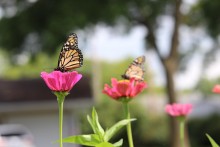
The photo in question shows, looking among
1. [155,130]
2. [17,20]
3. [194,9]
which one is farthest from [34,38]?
[155,130]

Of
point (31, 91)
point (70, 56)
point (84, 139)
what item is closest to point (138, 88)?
point (70, 56)

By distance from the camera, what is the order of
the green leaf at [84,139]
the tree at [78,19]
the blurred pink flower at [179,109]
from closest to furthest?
the green leaf at [84,139]
the blurred pink flower at [179,109]
the tree at [78,19]

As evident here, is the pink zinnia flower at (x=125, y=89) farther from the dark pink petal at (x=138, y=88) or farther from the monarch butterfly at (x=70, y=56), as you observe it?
the monarch butterfly at (x=70, y=56)

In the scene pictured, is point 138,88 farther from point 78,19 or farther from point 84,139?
point 78,19

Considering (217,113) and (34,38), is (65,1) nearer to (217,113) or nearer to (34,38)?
(34,38)

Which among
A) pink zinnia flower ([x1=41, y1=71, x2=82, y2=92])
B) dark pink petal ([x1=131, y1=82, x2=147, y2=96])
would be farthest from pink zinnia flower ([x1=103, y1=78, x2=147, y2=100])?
pink zinnia flower ([x1=41, y1=71, x2=82, y2=92])

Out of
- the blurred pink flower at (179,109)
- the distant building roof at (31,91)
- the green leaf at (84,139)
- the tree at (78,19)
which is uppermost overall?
the tree at (78,19)

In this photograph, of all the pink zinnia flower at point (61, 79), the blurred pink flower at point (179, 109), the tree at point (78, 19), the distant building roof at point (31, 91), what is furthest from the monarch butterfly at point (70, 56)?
the distant building roof at point (31, 91)
